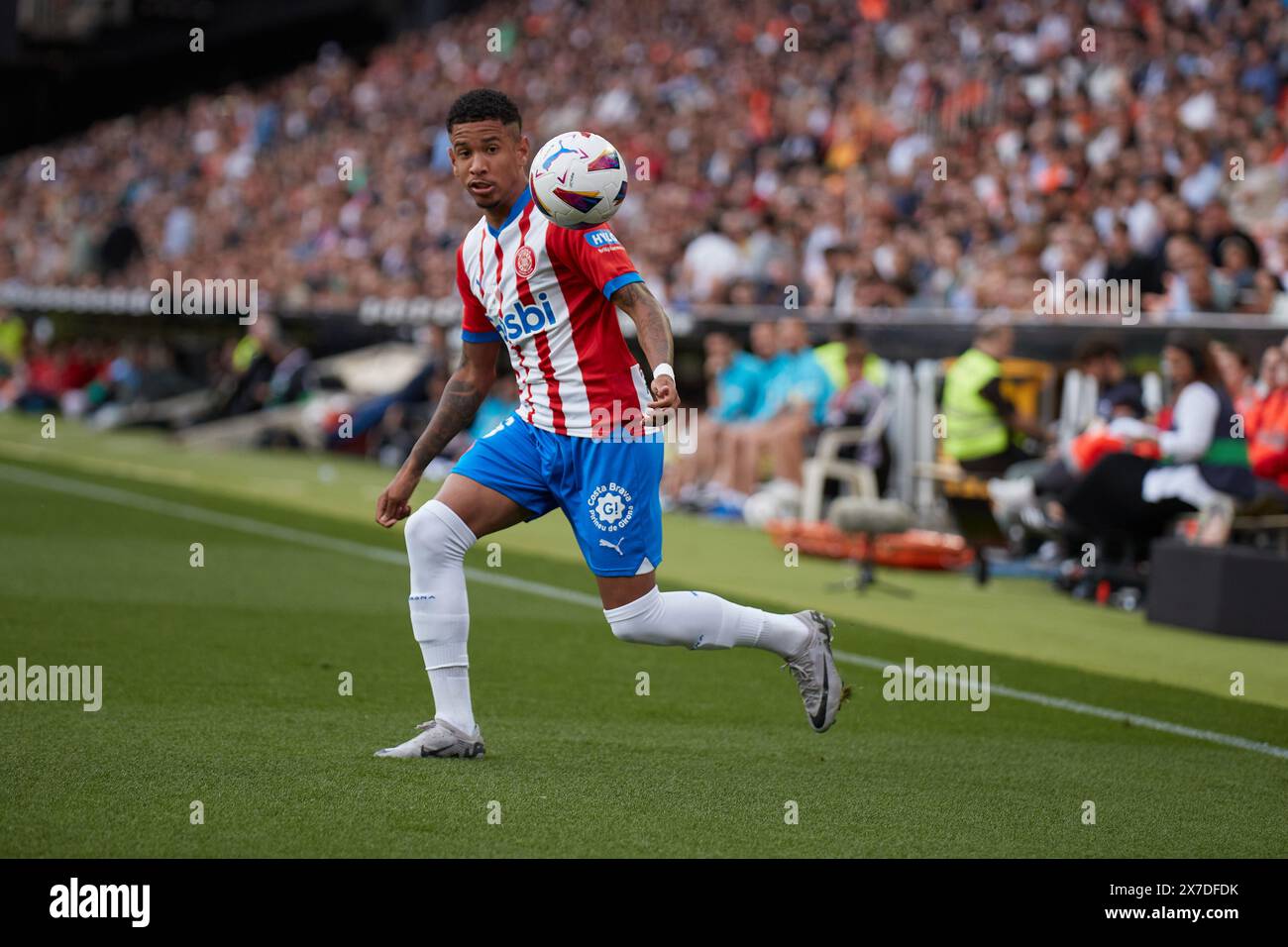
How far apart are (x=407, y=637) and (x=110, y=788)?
3.58 metres

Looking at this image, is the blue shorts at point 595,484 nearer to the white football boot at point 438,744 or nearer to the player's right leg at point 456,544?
the player's right leg at point 456,544

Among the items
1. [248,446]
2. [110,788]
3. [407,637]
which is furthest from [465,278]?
[248,446]

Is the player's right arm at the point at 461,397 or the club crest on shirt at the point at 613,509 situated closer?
the club crest on shirt at the point at 613,509

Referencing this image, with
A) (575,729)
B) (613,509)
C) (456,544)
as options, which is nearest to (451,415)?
(456,544)

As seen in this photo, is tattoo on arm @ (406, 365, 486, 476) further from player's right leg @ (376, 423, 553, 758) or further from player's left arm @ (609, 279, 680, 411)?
player's left arm @ (609, 279, 680, 411)

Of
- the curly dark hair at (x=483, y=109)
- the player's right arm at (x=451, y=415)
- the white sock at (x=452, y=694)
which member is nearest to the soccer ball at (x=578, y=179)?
the curly dark hair at (x=483, y=109)

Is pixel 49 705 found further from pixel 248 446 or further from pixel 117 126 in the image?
pixel 117 126

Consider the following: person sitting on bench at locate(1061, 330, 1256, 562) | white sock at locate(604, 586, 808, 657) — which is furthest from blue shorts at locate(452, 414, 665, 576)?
person sitting on bench at locate(1061, 330, 1256, 562)

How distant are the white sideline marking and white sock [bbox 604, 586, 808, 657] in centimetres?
208

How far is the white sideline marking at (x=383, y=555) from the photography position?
7496 mm

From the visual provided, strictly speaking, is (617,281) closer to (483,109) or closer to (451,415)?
(483,109)

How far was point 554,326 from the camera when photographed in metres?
6.08

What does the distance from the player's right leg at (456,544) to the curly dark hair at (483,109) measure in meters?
1.04

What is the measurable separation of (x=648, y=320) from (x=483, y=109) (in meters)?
0.97
